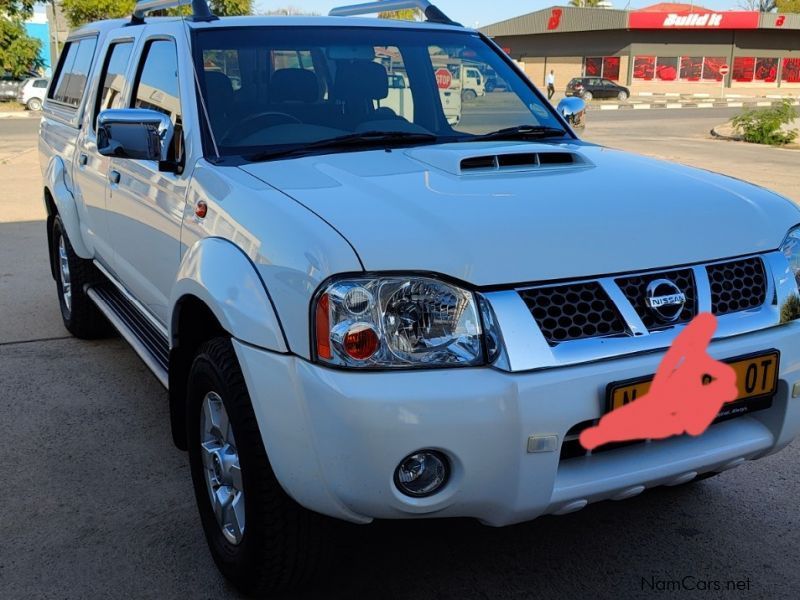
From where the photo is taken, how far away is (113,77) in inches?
171

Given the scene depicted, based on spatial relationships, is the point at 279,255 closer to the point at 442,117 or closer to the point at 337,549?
the point at 337,549

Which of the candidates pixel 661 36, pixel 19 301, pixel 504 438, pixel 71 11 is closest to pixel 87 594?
pixel 504 438

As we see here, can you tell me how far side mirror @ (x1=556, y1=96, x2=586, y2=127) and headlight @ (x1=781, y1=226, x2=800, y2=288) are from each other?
1.69 m

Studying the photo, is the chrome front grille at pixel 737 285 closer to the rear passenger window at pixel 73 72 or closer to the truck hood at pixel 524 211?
the truck hood at pixel 524 211

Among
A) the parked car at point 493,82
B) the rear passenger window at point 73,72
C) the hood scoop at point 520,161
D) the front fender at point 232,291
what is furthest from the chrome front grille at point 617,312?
the rear passenger window at point 73,72

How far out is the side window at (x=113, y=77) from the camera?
13.7 ft

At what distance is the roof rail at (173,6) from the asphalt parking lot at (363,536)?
1855 mm

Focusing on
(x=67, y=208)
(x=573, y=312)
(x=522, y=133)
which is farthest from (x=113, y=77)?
(x=573, y=312)

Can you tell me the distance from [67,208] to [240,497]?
2933 millimetres

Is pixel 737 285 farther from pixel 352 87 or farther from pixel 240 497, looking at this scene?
pixel 352 87

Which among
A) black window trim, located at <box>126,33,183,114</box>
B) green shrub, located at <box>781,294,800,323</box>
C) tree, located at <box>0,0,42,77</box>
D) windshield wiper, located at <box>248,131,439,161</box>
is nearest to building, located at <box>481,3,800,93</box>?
tree, located at <box>0,0,42,77</box>

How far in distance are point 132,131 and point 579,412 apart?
6.17 ft

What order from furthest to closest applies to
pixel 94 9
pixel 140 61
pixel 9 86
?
pixel 94 9, pixel 9 86, pixel 140 61

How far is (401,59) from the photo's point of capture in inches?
153
